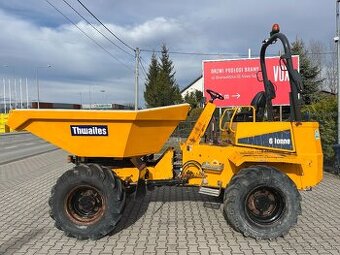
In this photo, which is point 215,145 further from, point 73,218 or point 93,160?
point 73,218

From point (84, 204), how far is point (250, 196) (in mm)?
2125

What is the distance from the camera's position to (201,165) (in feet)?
19.0

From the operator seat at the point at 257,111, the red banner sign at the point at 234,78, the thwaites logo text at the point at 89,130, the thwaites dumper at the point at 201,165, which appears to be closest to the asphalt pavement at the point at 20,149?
the red banner sign at the point at 234,78

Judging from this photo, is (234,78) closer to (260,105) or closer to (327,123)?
(327,123)

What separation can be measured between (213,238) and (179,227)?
68 cm

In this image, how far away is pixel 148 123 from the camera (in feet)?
17.7

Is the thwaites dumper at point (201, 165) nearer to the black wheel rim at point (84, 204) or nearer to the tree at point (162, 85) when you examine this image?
the black wheel rim at point (84, 204)

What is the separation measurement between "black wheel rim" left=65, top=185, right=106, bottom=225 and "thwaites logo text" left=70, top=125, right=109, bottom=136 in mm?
683

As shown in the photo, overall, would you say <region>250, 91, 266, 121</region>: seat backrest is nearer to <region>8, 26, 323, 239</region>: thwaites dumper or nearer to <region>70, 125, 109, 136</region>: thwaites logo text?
<region>8, 26, 323, 239</region>: thwaites dumper

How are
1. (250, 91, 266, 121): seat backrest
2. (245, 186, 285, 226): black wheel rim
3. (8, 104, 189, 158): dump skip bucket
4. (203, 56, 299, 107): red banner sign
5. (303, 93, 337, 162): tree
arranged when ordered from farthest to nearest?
1. (203, 56, 299, 107): red banner sign
2. (303, 93, 337, 162): tree
3. (250, 91, 266, 121): seat backrest
4. (245, 186, 285, 226): black wheel rim
5. (8, 104, 189, 158): dump skip bucket

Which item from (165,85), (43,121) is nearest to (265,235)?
(43,121)

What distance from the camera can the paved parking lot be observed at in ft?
16.3

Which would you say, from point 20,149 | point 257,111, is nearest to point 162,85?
point 20,149

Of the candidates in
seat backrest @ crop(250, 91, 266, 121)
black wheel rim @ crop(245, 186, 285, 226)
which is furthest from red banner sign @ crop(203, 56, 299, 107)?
black wheel rim @ crop(245, 186, 285, 226)
